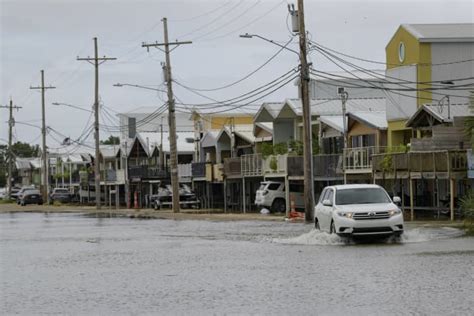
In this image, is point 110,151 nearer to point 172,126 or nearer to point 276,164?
point 172,126

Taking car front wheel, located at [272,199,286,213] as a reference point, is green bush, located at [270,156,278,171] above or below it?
above

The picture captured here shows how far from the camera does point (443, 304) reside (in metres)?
12.7

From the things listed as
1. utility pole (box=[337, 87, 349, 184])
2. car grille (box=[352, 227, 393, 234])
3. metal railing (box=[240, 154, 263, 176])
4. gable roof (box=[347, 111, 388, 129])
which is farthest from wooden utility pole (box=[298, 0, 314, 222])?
metal railing (box=[240, 154, 263, 176])

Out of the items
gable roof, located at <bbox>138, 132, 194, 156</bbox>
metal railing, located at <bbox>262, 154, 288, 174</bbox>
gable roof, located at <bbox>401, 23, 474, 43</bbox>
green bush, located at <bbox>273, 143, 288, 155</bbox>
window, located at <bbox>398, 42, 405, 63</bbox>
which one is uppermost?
gable roof, located at <bbox>401, 23, 474, 43</bbox>

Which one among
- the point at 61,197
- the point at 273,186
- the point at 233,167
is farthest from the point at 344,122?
the point at 61,197

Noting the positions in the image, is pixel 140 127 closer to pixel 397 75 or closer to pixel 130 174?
pixel 130 174

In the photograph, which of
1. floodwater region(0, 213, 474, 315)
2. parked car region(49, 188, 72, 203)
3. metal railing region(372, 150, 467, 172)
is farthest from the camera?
parked car region(49, 188, 72, 203)

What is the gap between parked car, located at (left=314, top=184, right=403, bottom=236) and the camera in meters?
24.2

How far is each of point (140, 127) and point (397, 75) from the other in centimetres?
7272

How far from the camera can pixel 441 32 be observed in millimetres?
49344

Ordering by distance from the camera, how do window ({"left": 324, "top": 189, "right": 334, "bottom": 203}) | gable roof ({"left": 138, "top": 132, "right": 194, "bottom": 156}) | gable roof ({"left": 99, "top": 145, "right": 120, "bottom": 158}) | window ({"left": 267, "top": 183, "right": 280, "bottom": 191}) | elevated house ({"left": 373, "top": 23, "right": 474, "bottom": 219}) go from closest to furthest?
1. window ({"left": 324, "top": 189, "right": 334, "bottom": 203})
2. elevated house ({"left": 373, "top": 23, "right": 474, "bottom": 219})
3. window ({"left": 267, "top": 183, "right": 280, "bottom": 191})
4. gable roof ({"left": 138, "top": 132, "right": 194, "bottom": 156})
5. gable roof ({"left": 99, "top": 145, "right": 120, "bottom": 158})

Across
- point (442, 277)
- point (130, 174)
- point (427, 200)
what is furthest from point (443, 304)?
point (130, 174)

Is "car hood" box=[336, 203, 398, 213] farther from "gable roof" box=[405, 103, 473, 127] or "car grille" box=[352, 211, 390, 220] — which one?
"gable roof" box=[405, 103, 473, 127]

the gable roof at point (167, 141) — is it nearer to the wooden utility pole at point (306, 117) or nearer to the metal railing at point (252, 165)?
the metal railing at point (252, 165)
